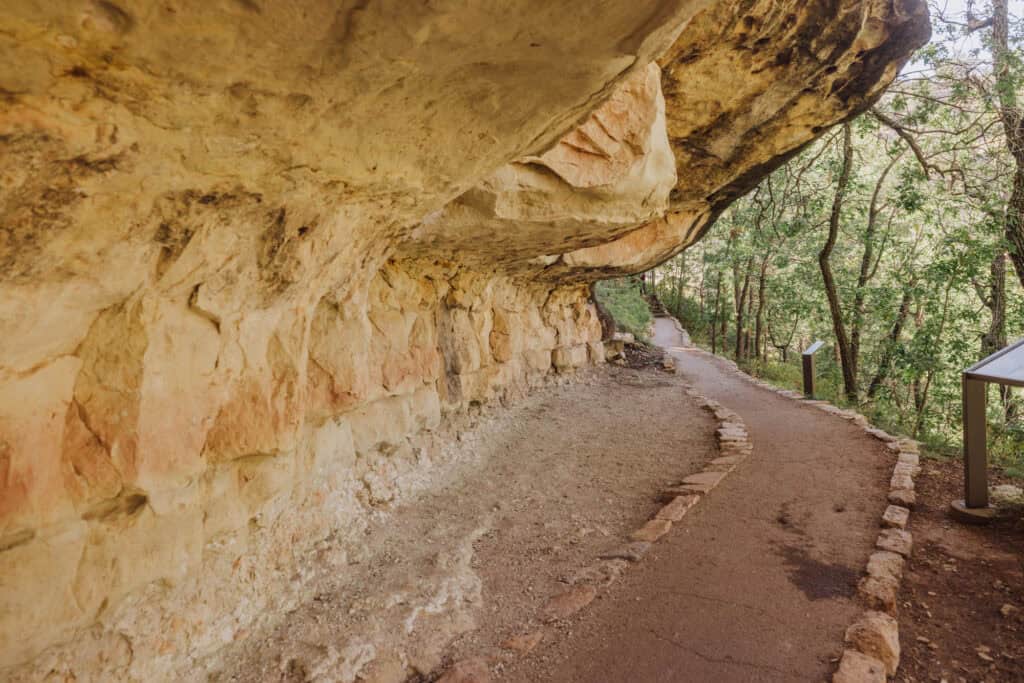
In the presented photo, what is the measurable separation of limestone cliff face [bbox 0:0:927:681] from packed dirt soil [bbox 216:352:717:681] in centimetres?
29

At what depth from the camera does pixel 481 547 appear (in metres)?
4.05

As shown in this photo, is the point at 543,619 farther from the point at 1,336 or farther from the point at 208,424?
the point at 1,336

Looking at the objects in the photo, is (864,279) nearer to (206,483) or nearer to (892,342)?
(892,342)

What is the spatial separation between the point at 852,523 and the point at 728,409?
3.88 metres

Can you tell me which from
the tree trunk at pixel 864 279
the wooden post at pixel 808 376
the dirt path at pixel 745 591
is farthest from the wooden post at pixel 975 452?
the tree trunk at pixel 864 279

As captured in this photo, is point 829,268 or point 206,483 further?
point 829,268

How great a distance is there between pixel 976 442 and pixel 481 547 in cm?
357

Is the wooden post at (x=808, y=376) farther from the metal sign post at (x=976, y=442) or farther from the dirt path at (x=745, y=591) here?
the metal sign post at (x=976, y=442)

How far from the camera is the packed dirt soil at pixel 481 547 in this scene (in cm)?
290

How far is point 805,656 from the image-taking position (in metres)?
2.64

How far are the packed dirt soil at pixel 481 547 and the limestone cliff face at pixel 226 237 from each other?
0.29 meters

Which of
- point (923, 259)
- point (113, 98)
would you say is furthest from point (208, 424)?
point (923, 259)

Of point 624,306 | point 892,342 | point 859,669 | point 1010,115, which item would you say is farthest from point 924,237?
point 859,669

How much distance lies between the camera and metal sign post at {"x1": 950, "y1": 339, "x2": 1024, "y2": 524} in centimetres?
389
